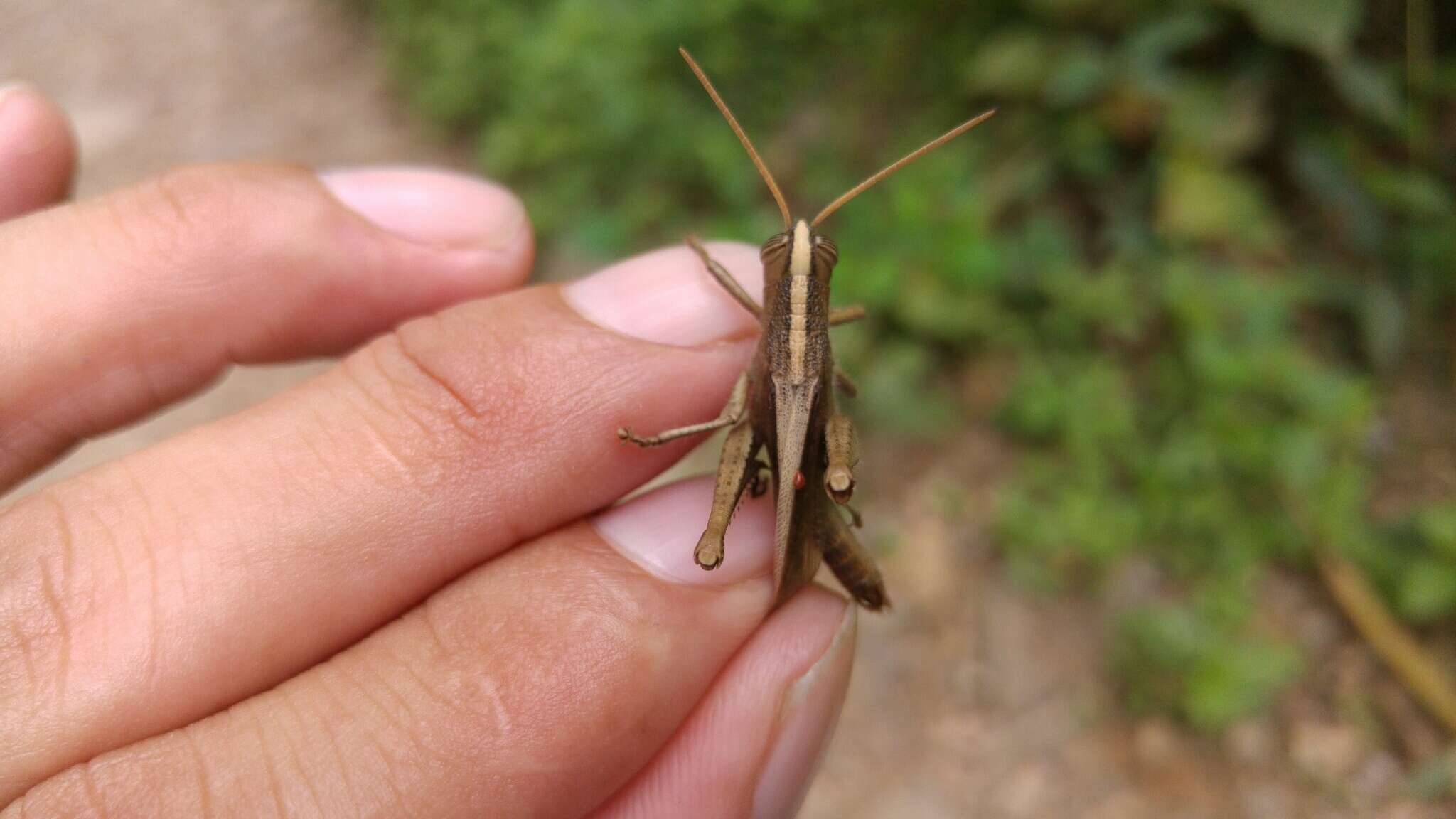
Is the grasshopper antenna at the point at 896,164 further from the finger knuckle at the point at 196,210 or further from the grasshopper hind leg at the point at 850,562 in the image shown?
the finger knuckle at the point at 196,210

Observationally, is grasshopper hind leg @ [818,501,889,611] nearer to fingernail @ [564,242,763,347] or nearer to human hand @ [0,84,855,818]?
human hand @ [0,84,855,818]

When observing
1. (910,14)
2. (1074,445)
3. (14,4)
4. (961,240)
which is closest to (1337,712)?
(1074,445)

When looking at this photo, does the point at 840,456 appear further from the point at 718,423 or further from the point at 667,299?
the point at 667,299

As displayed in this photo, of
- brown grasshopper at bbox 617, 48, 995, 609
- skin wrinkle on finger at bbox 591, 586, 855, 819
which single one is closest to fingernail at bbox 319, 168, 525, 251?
brown grasshopper at bbox 617, 48, 995, 609

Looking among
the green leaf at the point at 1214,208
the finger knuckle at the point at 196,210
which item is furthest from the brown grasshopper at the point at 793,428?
the green leaf at the point at 1214,208

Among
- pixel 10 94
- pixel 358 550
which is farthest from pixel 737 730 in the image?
pixel 10 94

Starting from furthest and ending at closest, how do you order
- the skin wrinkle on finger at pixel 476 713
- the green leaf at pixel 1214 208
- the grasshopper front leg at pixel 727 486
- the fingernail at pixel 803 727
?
the green leaf at pixel 1214 208, the fingernail at pixel 803 727, the grasshopper front leg at pixel 727 486, the skin wrinkle on finger at pixel 476 713

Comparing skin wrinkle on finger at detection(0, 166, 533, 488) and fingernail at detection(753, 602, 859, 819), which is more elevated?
skin wrinkle on finger at detection(0, 166, 533, 488)
